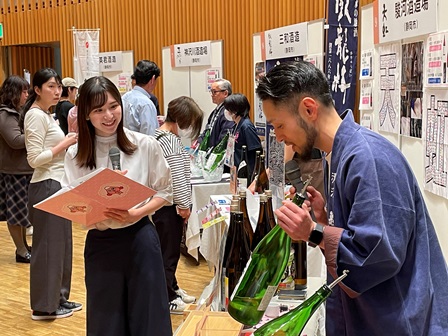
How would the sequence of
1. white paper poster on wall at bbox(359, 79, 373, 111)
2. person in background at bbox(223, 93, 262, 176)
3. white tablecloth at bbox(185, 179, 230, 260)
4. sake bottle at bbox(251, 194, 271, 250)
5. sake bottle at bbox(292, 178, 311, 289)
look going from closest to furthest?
sake bottle at bbox(292, 178, 311, 289), sake bottle at bbox(251, 194, 271, 250), white paper poster on wall at bbox(359, 79, 373, 111), white tablecloth at bbox(185, 179, 230, 260), person in background at bbox(223, 93, 262, 176)

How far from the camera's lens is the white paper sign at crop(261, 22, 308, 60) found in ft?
17.0

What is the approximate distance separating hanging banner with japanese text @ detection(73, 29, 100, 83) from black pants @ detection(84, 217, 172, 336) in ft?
21.0

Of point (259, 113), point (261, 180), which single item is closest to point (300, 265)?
point (261, 180)

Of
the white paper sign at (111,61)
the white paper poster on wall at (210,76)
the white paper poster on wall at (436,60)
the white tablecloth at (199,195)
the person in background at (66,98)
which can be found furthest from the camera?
the white paper sign at (111,61)

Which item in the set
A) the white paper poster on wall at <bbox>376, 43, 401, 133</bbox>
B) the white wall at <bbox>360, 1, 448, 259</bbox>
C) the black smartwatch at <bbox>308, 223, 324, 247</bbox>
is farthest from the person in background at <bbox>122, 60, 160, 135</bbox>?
the black smartwatch at <bbox>308, 223, 324, 247</bbox>

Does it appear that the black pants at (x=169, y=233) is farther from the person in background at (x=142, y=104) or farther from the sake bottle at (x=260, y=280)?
the sake bottle at (x=260, y=280)

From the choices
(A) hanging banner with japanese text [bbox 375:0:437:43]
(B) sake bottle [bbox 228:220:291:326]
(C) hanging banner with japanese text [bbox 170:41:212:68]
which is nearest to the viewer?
(B) sake bottle [bbox 228:220:291:326]

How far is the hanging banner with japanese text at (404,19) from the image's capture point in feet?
10.3

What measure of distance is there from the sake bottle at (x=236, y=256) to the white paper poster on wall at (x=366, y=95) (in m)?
2.63

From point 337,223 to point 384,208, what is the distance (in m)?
0.13

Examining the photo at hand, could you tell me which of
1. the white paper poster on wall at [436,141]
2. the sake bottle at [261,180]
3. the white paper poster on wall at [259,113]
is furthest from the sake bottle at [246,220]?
the white paper poster on wall at [259,113]

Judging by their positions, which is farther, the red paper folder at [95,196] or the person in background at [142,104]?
the person in background at [142,104]

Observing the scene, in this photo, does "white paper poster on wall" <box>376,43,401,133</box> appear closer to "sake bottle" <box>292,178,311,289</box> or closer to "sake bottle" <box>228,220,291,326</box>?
"sake bottle" <box>292,178,311,289</box>

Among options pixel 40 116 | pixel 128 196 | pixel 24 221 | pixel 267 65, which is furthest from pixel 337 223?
pixel 267 65
